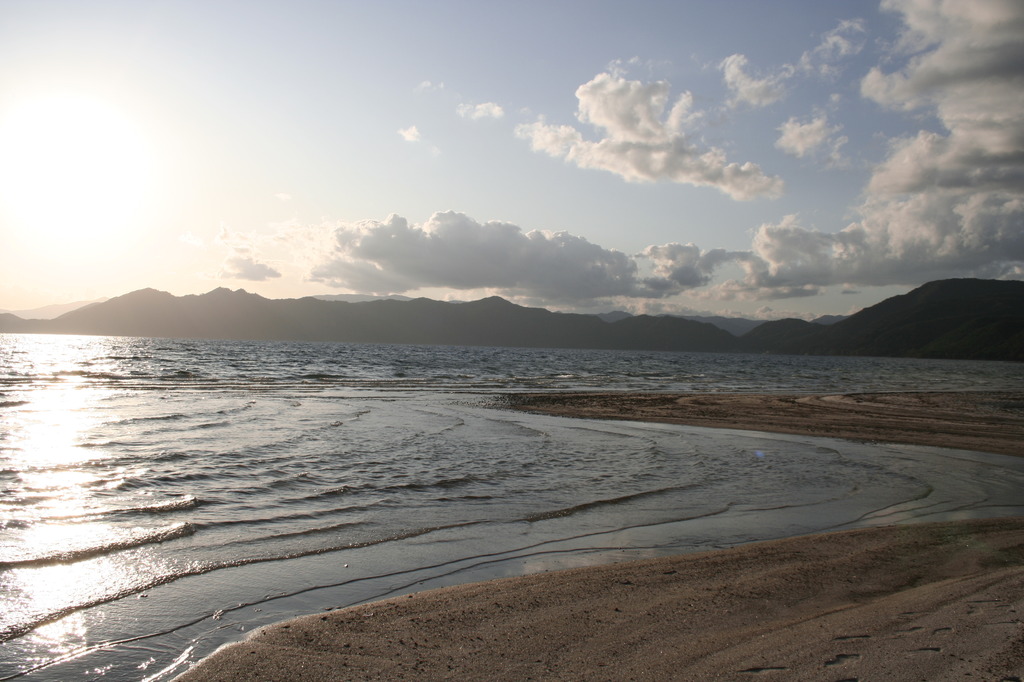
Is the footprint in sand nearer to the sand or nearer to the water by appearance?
the sand

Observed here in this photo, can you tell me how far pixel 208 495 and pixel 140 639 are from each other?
6571mm

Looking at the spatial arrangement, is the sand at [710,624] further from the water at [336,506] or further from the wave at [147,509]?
the wave at [147,509]

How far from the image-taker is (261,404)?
2981cm

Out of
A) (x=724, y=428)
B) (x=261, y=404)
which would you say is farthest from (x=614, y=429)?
(x=261, y=404)

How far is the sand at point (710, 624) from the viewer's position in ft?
15.4

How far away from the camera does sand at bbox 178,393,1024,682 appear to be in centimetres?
468

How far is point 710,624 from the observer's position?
568cm

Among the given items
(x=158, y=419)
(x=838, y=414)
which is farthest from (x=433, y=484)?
(x=838, y=414)

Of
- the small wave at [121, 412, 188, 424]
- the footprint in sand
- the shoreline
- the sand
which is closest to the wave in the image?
the sand

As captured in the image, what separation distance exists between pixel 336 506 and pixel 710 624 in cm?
773

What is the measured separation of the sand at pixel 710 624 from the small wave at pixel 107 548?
420cm

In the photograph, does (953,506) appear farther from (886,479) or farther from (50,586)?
(50,586)

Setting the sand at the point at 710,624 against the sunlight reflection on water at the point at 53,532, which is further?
the sunlight reflection on water at the point at 53,532

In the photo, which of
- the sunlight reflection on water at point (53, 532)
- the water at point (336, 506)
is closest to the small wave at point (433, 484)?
the water at point (336, 506)
